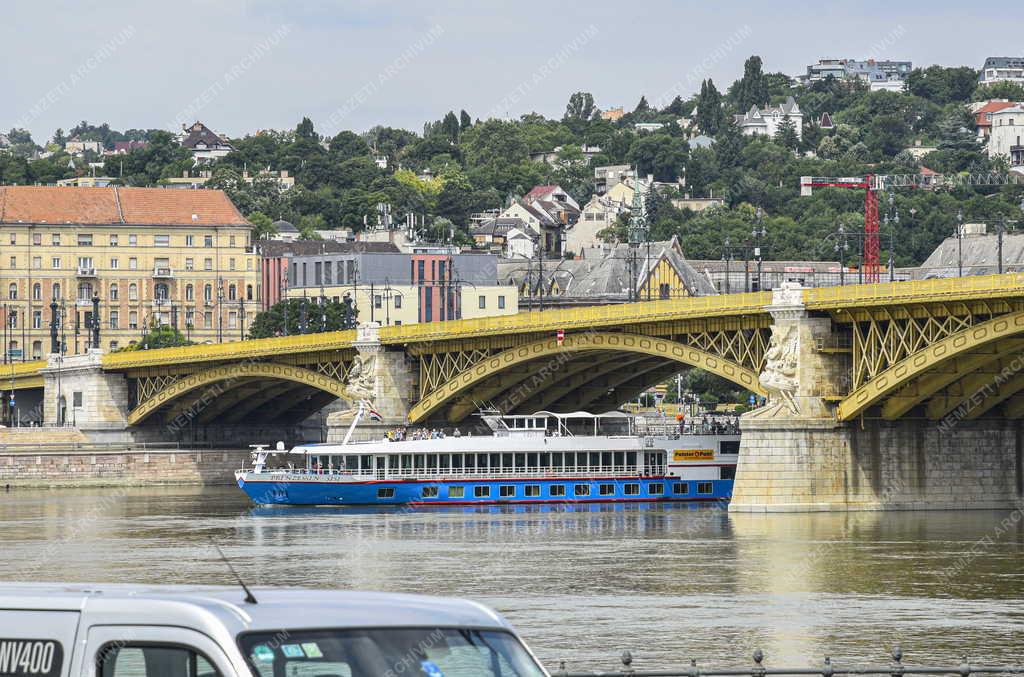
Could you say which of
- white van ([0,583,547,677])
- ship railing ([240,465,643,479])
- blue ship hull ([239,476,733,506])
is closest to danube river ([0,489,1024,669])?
blue ship hull ([239,476,733,506])

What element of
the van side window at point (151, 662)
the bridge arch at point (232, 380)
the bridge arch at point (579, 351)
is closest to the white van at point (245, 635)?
the van side window at point (151, 662)

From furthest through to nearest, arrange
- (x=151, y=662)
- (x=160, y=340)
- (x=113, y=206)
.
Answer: (x=113, y=206) < (x=160, y=340) < (x=151, y=662)

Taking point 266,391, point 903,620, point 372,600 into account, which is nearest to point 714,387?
point 266,391

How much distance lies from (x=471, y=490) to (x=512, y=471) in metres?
2.04

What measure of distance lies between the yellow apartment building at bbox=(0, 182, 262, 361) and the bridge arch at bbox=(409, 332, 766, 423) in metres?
81.0

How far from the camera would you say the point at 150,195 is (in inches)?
7136

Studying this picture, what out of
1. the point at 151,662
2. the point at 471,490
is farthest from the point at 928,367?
the point at 151,662

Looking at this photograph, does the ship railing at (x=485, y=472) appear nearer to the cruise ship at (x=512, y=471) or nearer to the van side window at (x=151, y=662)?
the cruise ship at (x=512, y=471)

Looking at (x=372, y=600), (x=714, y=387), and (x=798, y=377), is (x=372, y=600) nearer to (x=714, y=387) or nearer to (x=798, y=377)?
(x=798, y=377)

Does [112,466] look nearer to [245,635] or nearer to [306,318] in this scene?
[306,318]

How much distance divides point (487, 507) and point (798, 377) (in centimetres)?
2064

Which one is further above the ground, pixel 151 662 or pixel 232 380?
pixel 232 380

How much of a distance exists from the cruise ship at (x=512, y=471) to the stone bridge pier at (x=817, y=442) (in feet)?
54.2

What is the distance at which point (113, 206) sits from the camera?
179 meters
